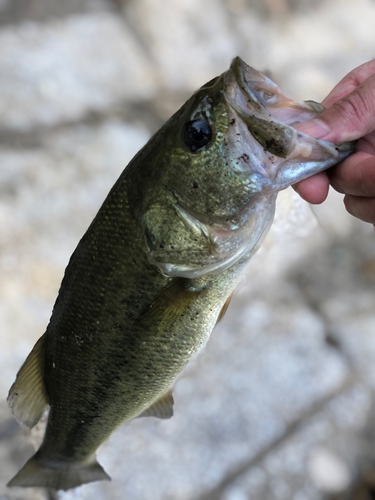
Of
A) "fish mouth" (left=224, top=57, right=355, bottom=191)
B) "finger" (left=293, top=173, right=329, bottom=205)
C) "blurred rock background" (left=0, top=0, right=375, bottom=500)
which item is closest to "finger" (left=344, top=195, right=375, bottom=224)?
"finger" (left=293, top=173, right=329, bottom=205)

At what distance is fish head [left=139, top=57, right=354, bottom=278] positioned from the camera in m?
0.57

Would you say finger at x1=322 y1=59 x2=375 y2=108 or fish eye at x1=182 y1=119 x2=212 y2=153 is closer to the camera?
fish eye at x1=182 y1=119 x2=212 y2=153

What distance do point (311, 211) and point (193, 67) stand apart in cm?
97

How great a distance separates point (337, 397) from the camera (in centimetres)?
159

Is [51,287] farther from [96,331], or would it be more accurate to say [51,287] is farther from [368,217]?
[368,217]

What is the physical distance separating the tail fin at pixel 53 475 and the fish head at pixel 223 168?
665 mm

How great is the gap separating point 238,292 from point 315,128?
111 centimetres

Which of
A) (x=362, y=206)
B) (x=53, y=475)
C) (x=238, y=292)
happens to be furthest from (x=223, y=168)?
(x=238, y=292)

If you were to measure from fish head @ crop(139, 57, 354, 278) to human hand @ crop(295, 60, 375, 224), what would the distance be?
0.02 meters

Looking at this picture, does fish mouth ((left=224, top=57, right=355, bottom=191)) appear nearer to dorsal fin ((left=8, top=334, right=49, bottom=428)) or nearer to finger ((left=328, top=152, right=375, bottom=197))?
finger ((left=328, top=152, right=375, bottom=197))

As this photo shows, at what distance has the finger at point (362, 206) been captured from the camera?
0.78 meters

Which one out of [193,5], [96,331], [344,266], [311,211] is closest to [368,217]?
[96,331]

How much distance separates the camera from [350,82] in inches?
34.6

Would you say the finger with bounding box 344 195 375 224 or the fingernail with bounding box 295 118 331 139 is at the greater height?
the fingernail with bounding box 295 118 331 139
